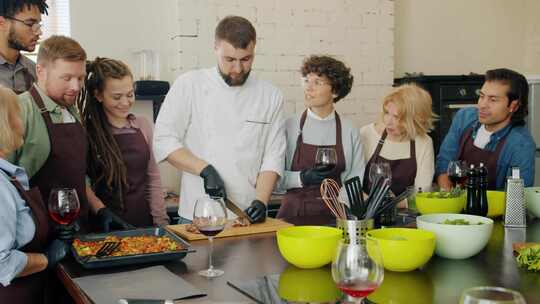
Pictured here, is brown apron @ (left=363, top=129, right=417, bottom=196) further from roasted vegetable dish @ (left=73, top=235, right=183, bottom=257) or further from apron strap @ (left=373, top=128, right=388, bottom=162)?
roasted vegetable dish @ (left=73, top=235, right=183, bottom=257)

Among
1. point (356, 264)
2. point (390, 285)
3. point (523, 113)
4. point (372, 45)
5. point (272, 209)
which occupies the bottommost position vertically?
point (272, 209)

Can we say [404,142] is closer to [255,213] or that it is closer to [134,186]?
[255,213]

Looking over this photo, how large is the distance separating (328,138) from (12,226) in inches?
68.0

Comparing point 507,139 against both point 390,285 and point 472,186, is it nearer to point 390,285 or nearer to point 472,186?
point 472,186

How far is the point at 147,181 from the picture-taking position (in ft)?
9.36

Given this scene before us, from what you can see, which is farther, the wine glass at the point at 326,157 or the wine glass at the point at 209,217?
the wine glass at the point at 326,157

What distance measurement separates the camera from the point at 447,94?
4.86 meters

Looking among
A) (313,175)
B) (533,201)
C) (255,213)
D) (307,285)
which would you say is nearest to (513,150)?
(533,201)

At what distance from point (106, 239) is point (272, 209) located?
2419 millimetres

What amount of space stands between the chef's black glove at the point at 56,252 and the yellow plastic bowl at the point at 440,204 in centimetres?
141

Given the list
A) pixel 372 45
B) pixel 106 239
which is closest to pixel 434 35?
pixel 372 45

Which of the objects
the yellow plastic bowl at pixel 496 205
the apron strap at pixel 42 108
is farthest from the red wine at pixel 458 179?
the apron strap at pixel 42 108

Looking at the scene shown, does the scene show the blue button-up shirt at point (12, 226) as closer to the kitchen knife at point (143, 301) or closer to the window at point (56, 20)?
the kitchen knife at point (143, 301)

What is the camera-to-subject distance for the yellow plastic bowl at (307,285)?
4.88 feet
